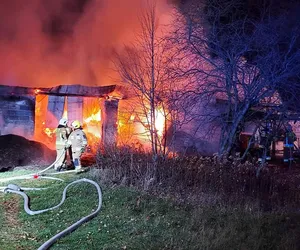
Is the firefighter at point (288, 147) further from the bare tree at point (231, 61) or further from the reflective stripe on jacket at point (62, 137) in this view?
the reflective stripe on jacket at point (62, 137)

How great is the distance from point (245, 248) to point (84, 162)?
26.7 ft

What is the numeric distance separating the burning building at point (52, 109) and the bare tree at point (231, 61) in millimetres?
6994

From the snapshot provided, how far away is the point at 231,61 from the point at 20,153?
8601mm

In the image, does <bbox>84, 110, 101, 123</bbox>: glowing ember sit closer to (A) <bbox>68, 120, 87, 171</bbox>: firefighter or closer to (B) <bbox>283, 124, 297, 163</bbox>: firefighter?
(A) <bbox>68, 120, 87, 171</bbox>: firefighter

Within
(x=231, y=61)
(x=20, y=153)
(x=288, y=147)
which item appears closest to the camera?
(x=231, y=61)

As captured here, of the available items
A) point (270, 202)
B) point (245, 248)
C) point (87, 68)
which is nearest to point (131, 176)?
point (270, 202)

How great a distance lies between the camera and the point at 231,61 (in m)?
9.13

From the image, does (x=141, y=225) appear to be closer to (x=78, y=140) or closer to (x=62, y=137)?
(x=78, y=140)

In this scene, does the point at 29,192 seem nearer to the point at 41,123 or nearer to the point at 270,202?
the point at 270,202

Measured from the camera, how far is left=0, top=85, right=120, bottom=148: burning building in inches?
637

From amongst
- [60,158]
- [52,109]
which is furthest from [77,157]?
[52,109]

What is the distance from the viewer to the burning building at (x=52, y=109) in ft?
53.1

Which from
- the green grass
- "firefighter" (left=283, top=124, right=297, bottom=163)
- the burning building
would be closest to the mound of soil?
the burning building

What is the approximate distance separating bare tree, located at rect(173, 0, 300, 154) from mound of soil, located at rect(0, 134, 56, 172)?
6.32 metres
